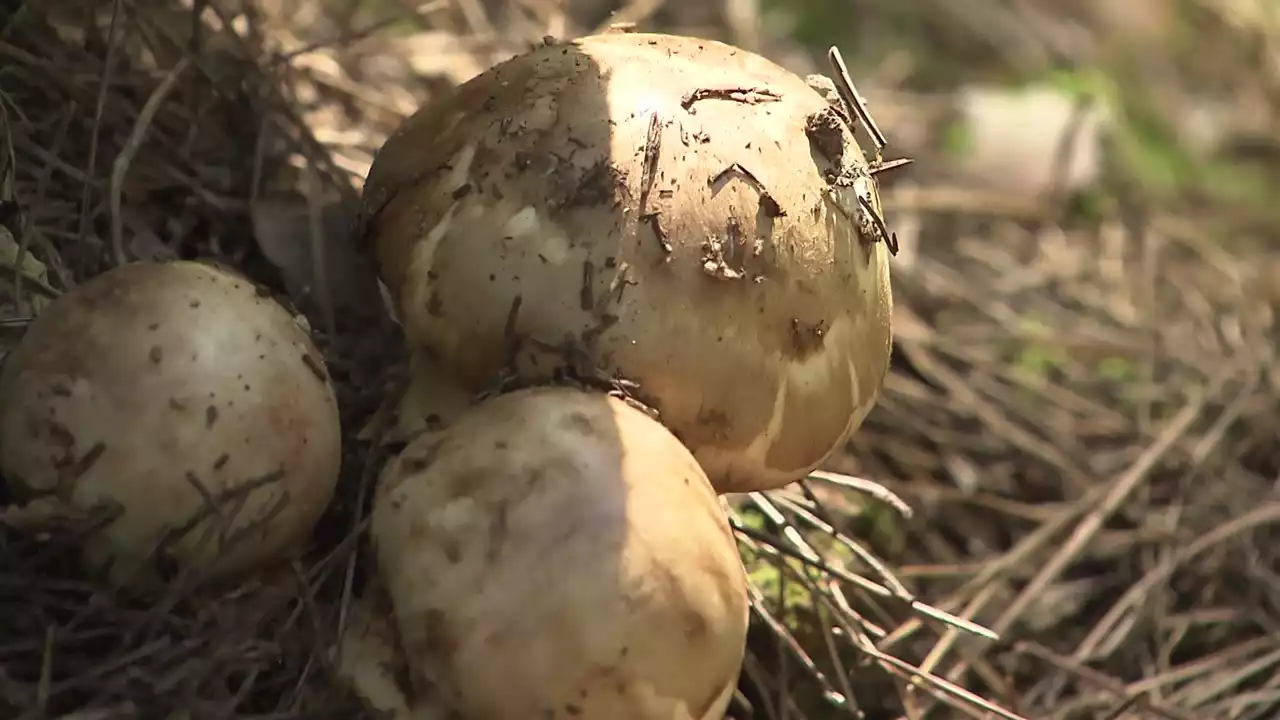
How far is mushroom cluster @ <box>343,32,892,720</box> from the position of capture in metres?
0.88

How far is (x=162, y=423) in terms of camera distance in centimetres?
91

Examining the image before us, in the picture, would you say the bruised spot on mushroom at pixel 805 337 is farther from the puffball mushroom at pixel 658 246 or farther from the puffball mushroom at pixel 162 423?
the puffball mushroom at pixel 162 423

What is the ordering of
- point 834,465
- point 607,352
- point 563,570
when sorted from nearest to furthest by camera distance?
point 563,570, point 607,352, point 834,465

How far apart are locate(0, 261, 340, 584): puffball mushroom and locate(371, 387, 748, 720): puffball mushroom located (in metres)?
0.10

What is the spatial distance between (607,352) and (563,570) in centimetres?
20

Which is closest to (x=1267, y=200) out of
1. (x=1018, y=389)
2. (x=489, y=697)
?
(x=1018, y=389)

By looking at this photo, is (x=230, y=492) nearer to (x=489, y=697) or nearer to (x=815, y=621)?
(x=489, y=697)

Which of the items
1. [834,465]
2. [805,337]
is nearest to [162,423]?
[805,337]

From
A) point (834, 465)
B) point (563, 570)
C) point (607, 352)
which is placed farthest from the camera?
point (834, 465)

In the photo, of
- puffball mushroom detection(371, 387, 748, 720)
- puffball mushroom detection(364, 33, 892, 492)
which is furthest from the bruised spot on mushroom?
puffball mushroom detection(371, 387, 748, 720)

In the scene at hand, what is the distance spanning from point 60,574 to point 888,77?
2.31 meters

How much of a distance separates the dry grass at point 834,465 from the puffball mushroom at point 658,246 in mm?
233

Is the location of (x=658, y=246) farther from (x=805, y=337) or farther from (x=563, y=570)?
(x=563, y=570)

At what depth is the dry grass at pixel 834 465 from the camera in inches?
37.8
